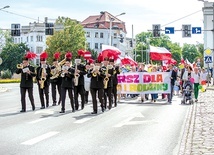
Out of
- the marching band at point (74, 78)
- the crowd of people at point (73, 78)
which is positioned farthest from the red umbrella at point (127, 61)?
the marching band at point (74, 78)

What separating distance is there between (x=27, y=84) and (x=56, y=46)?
66.8 meters

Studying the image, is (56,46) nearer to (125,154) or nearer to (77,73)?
(77,73)

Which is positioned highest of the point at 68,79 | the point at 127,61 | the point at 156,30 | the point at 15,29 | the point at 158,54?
the point at 15,29

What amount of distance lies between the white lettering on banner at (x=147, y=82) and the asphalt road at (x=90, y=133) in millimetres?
7288

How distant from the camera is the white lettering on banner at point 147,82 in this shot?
2423 centimetres

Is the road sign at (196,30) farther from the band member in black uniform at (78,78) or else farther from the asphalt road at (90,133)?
the asphalt road at (90,133)

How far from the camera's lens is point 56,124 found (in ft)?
43.7

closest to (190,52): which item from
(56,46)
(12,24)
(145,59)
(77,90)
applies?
(145,59)

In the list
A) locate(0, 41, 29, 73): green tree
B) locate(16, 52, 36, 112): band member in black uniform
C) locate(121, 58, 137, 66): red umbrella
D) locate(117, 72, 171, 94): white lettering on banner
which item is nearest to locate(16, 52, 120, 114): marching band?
locate(16, 52, 36, 112): band member in black uniform

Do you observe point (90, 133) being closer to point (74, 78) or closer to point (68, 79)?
point (68, 79)

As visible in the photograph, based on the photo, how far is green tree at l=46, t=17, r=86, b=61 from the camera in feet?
275

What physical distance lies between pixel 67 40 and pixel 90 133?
73.0 meters

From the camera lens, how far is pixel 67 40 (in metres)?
83.9

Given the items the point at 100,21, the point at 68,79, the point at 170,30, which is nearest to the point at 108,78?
the point at 68,79
